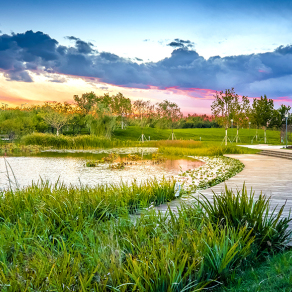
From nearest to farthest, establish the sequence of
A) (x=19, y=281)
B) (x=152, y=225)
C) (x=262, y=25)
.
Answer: (x=19, y=281), (x=152, y=225), (x=262, y=25)

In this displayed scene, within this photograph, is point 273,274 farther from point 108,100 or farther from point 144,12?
point 108,100

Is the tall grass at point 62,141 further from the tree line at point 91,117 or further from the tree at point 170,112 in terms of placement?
the tree at point 170,112

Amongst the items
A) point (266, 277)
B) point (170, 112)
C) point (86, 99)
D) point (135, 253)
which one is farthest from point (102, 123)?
point (86, 99)

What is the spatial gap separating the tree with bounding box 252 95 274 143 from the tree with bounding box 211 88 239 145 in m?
6.30

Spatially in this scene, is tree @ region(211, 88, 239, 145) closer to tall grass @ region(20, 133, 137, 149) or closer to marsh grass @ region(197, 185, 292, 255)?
tall grass @ region(20, 133, 137, 149)

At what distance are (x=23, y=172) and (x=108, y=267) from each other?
28.0 feet

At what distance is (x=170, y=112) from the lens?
90.5 feet

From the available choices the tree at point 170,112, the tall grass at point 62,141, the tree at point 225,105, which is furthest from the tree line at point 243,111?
the tall grass at point 62,141

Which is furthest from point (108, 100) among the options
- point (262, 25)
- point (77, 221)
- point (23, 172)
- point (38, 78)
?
point (77, 221)

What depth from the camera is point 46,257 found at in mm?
2396

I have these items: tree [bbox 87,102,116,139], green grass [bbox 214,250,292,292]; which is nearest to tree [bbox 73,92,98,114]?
tree [bbox 87,102,116,139]

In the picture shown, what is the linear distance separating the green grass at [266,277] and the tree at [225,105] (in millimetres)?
21651

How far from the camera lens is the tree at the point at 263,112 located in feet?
94.0

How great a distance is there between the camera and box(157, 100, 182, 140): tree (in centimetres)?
2722
